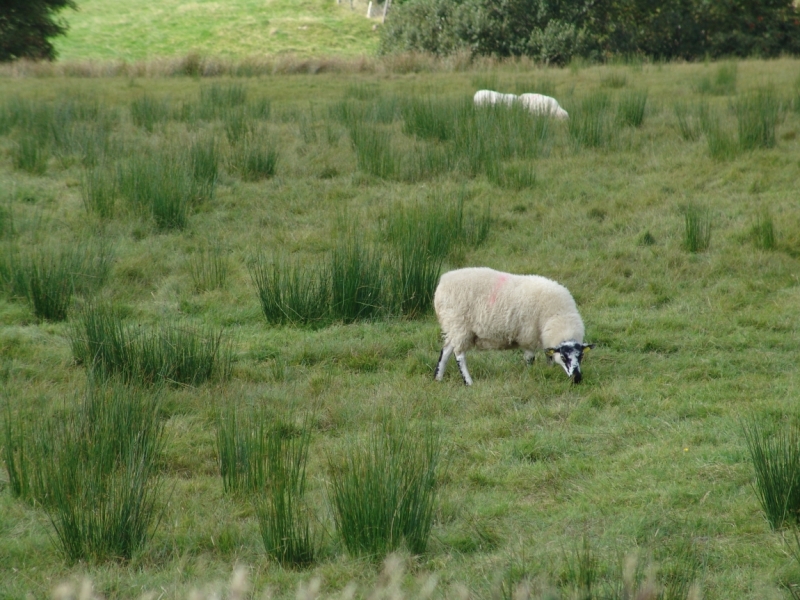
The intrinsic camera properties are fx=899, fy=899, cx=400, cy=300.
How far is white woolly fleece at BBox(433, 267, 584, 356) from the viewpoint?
5641mm

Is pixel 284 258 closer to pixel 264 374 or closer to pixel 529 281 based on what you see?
pixel 264 374

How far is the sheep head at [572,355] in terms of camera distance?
541 cm

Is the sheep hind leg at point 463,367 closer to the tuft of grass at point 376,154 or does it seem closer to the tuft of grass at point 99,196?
the tuft of grass at point 99,196

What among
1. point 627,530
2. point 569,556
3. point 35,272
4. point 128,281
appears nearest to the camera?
point 569,556

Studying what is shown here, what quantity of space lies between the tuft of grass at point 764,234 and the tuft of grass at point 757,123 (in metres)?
2.42

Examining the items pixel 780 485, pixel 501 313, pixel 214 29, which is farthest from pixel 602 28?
pixel 780 485

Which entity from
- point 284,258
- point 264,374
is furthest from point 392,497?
point 284,258

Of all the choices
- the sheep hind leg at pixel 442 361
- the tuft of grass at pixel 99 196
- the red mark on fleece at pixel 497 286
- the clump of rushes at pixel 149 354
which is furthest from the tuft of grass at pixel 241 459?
the tuft of grass at pixel 99 196

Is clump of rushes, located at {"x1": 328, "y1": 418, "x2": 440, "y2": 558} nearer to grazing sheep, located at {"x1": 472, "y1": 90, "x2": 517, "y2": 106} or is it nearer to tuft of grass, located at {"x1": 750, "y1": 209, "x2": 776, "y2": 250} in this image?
tuft of grass, located at {"x1": 750, "y1": 209, "x2": 776, "y2": 250}

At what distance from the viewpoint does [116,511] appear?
3.50m

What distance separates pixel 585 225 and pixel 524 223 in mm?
566

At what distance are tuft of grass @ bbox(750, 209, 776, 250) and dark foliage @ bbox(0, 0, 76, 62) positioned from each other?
21.1 metres

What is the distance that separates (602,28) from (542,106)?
A: 564 inches

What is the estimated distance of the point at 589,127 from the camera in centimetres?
1080
